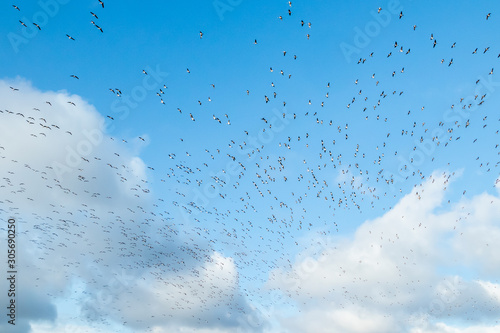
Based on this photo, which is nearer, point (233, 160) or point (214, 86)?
point (214, 86)

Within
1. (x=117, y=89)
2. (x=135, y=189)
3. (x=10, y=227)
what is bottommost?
(x=10, y=227)

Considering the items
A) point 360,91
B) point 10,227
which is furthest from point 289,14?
point 10,227

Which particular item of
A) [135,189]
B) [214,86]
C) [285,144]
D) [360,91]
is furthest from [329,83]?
[135,189]

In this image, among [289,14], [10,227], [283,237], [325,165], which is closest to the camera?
[289,14]

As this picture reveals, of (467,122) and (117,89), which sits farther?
(467,122)

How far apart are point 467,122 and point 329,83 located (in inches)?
1048

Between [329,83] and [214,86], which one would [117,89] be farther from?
[329,83]

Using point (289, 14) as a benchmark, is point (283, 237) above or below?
below

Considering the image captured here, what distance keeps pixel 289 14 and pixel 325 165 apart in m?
32.9

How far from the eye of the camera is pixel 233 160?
2771 inches

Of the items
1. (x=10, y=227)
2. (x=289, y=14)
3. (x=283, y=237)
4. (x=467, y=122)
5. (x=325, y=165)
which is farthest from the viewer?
(x=283, y=237)

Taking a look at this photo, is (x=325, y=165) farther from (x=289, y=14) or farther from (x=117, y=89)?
(x=117, y=89)

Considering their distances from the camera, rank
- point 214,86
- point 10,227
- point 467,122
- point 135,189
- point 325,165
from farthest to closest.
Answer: point 135,189 → point 325,165 → point 467,122 → point 214,86 → point 10,227

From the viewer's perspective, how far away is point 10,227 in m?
51.3
